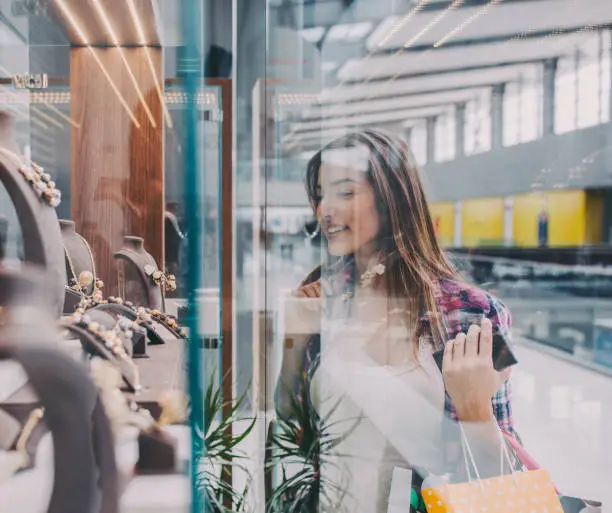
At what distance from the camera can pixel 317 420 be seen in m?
1.90

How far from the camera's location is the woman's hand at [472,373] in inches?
68.5

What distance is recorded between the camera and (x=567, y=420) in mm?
1955

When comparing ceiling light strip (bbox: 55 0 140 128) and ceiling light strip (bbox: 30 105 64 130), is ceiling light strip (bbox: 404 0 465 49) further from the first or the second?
ceiling light strip (bbox: 30 105 64 130)

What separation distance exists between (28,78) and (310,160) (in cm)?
90

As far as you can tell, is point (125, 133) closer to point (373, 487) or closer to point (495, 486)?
point (373, 487)

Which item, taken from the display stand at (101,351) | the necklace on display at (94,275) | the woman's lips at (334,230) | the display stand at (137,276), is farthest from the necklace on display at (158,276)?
the woman's lips at (334,230)

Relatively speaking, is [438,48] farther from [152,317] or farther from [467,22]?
[152,317]

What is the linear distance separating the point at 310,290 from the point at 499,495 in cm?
87

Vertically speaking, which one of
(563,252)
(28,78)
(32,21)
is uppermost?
(32,21)

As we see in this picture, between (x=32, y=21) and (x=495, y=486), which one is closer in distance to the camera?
(x=32, y=21)

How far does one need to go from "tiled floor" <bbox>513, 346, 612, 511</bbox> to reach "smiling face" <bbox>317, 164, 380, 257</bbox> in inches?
25.0

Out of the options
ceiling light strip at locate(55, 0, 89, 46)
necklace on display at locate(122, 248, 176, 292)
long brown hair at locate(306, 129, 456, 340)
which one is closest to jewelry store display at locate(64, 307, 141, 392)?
necklace on display at locate(122, 248, 176, 292)

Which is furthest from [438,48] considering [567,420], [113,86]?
[567,420]

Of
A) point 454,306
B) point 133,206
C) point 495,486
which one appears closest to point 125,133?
point 133,206
